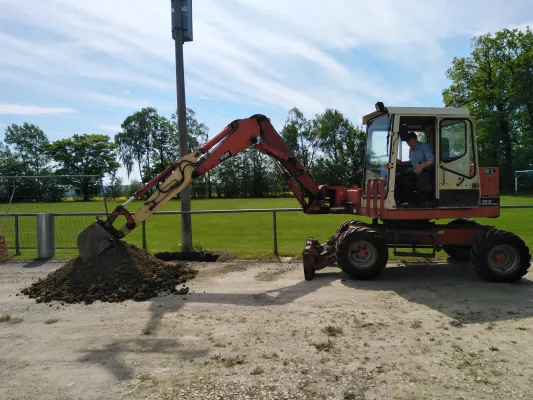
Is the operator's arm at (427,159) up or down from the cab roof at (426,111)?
down

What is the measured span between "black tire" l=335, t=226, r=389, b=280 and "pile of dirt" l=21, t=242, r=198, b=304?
310 cm

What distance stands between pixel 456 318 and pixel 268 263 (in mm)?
5164

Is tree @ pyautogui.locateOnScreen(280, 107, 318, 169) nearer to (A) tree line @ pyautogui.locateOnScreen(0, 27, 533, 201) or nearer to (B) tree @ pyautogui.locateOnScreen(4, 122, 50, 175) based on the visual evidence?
(A) tree line @ pyautogui.locateOnScreen(0, 27, 533, 201)

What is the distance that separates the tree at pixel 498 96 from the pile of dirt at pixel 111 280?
52.3 meters

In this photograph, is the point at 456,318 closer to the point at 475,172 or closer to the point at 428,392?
the point at 428,392

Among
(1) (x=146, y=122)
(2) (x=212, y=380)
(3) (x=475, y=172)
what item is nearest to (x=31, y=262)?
(2) (x=212, y=380)

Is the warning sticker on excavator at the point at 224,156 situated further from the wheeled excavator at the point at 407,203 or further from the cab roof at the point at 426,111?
the cab roof at the point at 426,111

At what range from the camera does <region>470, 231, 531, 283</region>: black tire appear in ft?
25.4

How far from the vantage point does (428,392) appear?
12.7 ft

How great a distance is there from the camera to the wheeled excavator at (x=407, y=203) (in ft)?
26.1

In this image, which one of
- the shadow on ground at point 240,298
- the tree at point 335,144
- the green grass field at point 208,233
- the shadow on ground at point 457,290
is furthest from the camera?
the tree at point 335,144

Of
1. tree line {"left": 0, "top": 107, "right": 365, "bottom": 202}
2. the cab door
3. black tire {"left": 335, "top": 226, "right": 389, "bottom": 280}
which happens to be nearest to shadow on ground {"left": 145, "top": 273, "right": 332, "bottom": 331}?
black tire {"left": 335, "top": 226, "right": 389, "bottom": 280}

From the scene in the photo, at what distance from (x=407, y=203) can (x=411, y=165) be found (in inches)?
29.9

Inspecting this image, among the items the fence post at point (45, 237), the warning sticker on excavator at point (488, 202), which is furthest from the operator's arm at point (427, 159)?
the fence post at point (45, 237)
